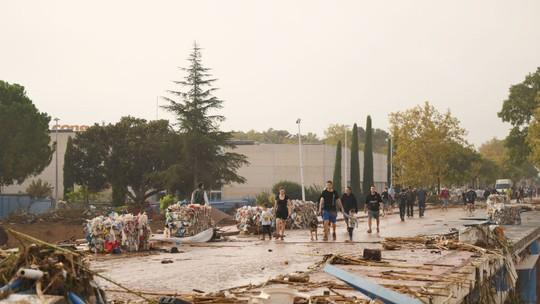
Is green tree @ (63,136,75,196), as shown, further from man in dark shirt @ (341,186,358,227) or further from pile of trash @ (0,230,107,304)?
pile of trash @ (0,230,107,304)

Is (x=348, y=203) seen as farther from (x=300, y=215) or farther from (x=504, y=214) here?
(x=504, y=214)

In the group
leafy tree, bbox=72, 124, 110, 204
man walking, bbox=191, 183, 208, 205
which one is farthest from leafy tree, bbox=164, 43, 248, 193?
man walking, bbox=191, 183, 208, 205

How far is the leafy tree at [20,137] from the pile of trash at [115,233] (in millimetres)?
43881

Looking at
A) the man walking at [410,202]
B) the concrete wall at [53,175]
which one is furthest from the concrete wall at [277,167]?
the man walking at [410,202]

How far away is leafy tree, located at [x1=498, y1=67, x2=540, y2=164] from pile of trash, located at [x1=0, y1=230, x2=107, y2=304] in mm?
72271

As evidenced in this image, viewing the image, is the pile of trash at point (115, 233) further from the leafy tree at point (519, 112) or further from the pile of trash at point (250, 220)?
the leafy tree at point (519, 112)

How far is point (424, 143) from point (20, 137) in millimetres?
36918

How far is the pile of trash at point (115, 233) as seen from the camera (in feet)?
62.1

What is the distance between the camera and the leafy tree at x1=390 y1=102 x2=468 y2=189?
6875 cm

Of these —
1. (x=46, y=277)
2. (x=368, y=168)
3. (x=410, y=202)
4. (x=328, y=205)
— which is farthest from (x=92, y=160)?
(x=46, y=277)

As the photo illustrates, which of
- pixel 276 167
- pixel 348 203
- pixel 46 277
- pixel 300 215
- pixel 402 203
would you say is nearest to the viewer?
pixel 46 277

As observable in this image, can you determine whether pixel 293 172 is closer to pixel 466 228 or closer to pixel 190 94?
pixel 190 94

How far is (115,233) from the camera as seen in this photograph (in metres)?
19.0

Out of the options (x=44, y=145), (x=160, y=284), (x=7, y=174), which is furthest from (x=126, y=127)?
(x=160, y=284)
